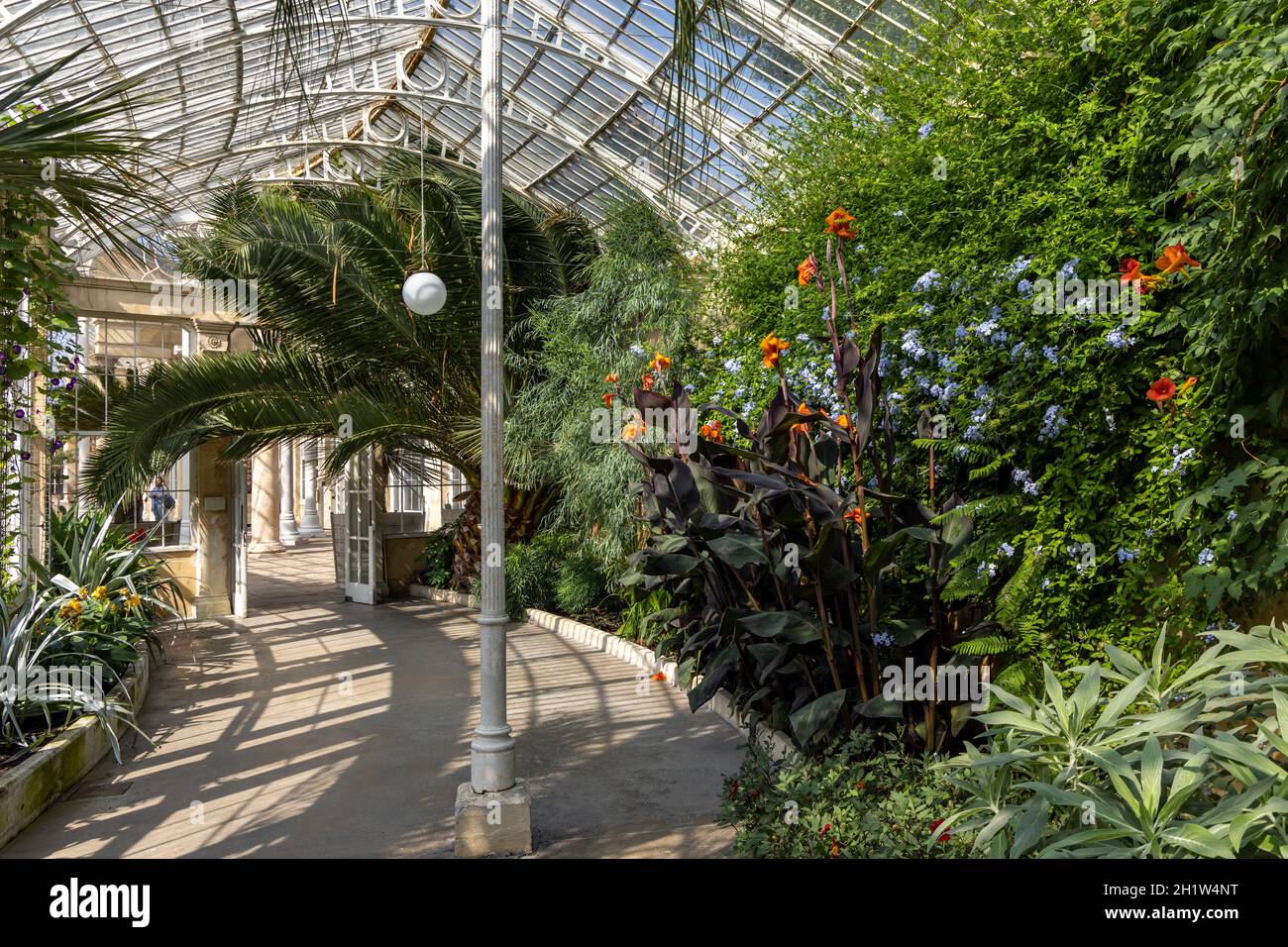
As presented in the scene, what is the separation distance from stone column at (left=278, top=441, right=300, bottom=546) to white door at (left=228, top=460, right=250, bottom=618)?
1342 centimetres

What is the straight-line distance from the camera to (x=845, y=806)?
10.2ft

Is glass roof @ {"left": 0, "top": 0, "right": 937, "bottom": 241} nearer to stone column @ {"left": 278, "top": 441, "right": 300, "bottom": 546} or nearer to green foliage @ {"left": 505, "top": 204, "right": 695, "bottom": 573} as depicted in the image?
green foliage @ {"left": 505, "top": 204, "right": 695, "bottom": 573}

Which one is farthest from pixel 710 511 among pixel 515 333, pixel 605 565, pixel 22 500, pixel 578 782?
pixel 515 333

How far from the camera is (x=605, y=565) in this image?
27.6ft

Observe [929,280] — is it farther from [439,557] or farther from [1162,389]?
[439,557]

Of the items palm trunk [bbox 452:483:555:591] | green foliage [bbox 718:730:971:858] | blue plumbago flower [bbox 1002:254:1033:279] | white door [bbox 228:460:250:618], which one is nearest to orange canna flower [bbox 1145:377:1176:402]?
blue plumbago flower [bbox 1002:254:1033:279]

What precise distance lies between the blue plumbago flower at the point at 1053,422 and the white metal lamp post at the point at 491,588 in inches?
89.2

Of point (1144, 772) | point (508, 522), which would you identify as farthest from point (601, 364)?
point (1144, 772)

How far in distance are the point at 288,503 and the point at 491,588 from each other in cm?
2456

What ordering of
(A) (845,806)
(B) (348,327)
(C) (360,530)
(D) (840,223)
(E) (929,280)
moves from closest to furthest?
(A) (845,806), (D) (840,223), (E) (929,280), (B) (348,327), (C) (360,530)

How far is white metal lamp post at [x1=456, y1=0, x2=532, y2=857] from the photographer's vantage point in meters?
3.56

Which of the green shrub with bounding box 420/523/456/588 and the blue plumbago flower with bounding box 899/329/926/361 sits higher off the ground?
the blue plumbago flower with bounding box 899/329/926/361
